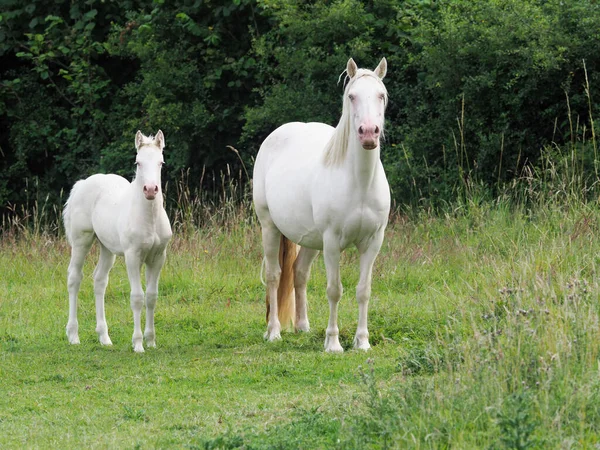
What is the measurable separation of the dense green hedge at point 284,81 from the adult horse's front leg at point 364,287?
13.6 ft

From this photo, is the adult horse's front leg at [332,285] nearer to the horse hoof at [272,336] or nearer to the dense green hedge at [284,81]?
the horse hoof at [272,336]

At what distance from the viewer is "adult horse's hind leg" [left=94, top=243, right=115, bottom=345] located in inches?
332

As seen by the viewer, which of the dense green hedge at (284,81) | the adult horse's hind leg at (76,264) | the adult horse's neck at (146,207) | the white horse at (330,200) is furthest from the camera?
the dense green hedge at (284,81)

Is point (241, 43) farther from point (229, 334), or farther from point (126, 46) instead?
point (229, 334)

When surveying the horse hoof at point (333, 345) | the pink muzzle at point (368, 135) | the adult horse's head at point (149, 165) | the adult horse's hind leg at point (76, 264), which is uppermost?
the pink muzzle at point (368, 135)

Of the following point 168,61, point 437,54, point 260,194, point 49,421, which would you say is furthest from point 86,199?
point 168,61

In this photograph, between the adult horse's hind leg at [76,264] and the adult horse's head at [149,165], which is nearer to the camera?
the adult horse's head at [149,165]

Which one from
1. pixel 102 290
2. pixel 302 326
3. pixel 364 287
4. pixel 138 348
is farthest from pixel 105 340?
pixel 364 287

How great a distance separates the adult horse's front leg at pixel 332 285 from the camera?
7551 mm

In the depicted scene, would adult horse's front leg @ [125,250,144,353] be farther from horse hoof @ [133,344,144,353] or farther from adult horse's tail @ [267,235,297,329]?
adult horse's tail @ [267,235,297,329]

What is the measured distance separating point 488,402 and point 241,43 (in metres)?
13.0

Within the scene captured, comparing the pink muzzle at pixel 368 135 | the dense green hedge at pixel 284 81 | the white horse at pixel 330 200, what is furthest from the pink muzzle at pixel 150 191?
the dense green hedge at pixel 284 81

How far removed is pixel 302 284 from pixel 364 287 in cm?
119

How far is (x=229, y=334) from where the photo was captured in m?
8.70
